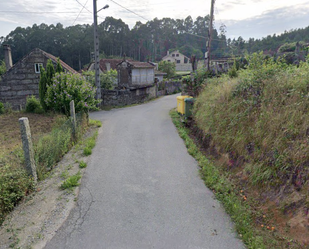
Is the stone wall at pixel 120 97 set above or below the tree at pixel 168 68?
below

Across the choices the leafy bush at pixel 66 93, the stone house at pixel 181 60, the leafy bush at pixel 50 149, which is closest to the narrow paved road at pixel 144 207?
the leafy bush at pixel 50 149

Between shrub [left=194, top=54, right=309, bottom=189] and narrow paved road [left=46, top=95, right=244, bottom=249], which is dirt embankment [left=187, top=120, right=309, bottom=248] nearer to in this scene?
shrub [left=194, top=54, right=309, bottom=189]

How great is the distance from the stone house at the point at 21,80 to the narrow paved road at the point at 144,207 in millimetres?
15803

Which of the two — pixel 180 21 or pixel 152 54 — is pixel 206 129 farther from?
pixel 180 21

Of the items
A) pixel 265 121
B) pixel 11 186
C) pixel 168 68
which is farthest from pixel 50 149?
pixel 168 68

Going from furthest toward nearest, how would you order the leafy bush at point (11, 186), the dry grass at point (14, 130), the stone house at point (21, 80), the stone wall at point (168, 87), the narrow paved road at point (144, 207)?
the stone wall at point (168, 87)
the stone house at point (21, 80)
the dry grass at point (14, 130)
the leafy bush at point (11, 186)
the narrow paved road at point (144, 207)

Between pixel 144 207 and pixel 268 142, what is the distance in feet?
11.1

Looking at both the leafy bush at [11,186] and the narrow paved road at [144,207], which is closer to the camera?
the narrow paved road at [144,207]

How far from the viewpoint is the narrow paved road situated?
3912 millimetres

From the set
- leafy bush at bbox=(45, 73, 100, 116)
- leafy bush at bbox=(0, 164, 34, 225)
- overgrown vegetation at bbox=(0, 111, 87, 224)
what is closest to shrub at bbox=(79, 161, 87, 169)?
overgrown vegetation at bbox=(0, 111, 87, 224)

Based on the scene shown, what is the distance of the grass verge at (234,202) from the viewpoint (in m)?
3.82

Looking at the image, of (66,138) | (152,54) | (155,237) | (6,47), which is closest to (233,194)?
(155,237)

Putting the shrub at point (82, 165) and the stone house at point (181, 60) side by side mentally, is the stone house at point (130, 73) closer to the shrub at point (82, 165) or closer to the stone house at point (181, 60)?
the shrub at point (82, 165)

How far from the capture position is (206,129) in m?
9.09
